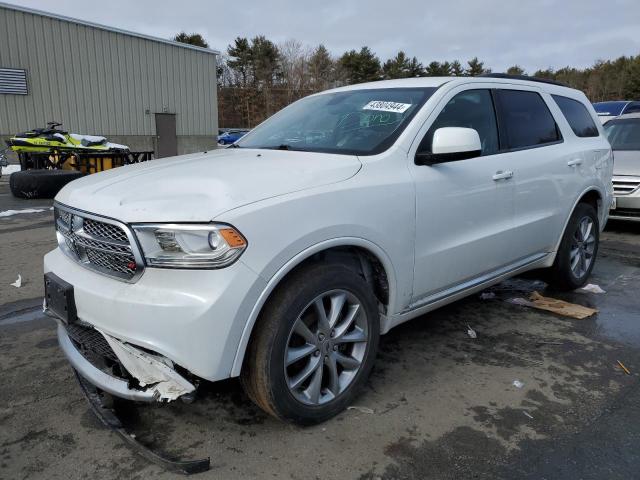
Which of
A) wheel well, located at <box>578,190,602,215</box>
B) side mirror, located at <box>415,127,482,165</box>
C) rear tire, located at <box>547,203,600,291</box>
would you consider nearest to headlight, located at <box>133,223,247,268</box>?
side mirror, located at <box>415,127,482,165</box>

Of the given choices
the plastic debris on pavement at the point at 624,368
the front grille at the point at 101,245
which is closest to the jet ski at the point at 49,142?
the front grille at the point at 101,245

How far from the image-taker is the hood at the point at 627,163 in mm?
7074

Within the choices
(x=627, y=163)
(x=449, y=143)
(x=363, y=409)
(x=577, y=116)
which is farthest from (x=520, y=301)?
(x=627, y=163)

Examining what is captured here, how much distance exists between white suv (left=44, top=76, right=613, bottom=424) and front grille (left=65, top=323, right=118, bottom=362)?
1cm

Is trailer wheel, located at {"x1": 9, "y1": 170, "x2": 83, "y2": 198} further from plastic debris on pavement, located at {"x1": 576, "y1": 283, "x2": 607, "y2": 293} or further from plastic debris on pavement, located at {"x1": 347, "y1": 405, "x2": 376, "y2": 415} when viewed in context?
plastic debris on pavement, located at {"x1": 576, "y1": 283, "x2": 607, "y2": 293}

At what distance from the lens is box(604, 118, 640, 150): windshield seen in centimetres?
812

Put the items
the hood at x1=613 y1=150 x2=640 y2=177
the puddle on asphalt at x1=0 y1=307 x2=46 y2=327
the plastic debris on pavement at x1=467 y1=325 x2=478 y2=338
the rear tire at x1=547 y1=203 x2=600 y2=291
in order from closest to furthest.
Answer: the plastic debris on pavement at x1=467 y1=325 x2=478 y2=338 < the puddle on asphalt at x1=0 y1=307 x2=46 y2=327 < the rear tire at x1=547 y1=203 x2=600 y2=291 < the hood at x1=613 y1=150 x2=640 y2=177

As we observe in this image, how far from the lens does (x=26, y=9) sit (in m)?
17.9

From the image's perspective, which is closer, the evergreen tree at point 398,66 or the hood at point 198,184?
the hood at point 198,184

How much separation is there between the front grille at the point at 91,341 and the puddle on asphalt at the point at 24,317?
67.6 inches

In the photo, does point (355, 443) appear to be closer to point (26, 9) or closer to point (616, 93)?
point (26, 9)

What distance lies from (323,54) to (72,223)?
5177cm

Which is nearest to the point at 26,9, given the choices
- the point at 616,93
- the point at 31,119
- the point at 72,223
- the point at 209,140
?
the point at 31,119

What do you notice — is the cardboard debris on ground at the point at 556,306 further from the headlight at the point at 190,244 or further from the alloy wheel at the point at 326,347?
the headlight at the point at 190,244
